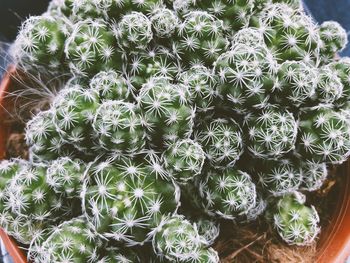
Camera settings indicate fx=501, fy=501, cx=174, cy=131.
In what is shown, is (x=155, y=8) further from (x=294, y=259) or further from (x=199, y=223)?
(x=294, y=259)

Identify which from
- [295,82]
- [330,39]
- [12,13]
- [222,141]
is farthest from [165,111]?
[12,13]

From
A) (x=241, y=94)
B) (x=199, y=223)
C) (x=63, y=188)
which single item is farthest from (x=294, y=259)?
(x=63, y=188)

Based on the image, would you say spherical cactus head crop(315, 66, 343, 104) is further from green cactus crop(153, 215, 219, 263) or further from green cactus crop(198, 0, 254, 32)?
green cactus crop(153, 215, 219, 263)

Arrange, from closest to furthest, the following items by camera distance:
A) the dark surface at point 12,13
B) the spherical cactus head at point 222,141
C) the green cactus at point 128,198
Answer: the green cactus at point 128,198
the spherical cactus head at point 222,141
the dark surface at point 12,13

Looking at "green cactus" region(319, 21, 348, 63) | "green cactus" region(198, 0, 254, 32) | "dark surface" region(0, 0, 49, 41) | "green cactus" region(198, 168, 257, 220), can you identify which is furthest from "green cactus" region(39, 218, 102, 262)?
"dark surface" region(0, 0, 49, 41)

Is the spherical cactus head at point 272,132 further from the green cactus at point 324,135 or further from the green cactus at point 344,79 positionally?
the green cactus at point 344,79

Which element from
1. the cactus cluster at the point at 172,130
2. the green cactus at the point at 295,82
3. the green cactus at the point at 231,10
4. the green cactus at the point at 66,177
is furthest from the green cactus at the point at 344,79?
the green cactus at the point at 66,177
